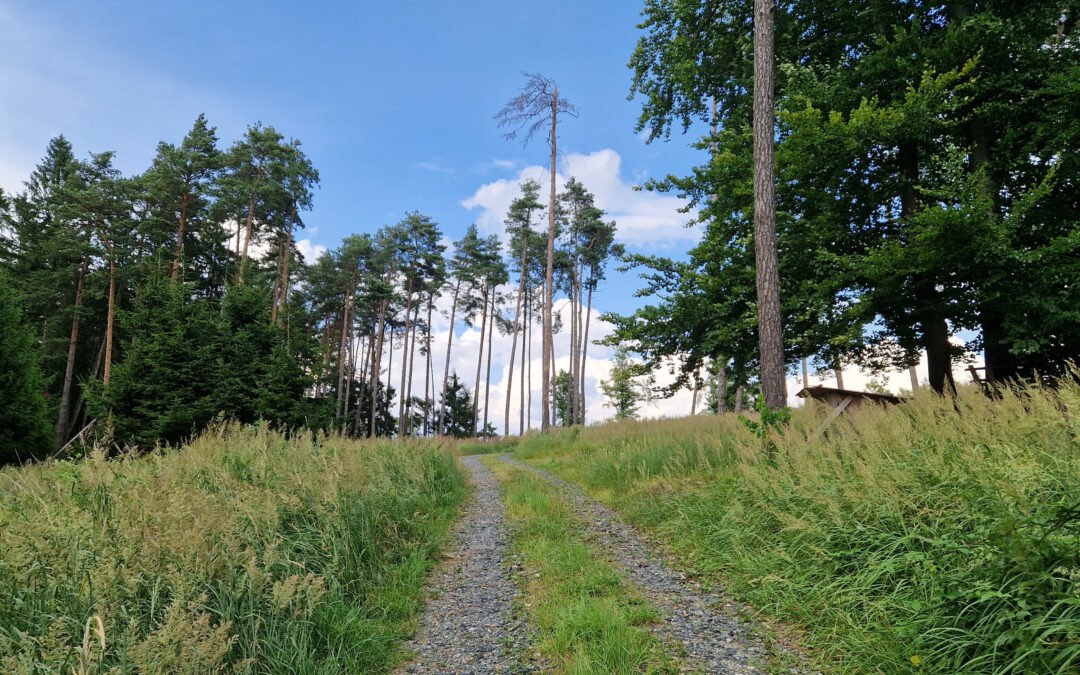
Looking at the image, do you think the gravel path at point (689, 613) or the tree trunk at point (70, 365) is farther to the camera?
the tree trunk at point (70, 365)

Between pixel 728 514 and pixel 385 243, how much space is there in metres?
35.4

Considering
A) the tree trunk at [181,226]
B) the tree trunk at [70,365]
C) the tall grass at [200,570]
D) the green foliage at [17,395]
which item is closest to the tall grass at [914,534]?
the tall grass at [200,570]

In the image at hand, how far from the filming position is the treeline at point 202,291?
1750 centimetres

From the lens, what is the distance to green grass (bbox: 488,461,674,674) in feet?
9.62

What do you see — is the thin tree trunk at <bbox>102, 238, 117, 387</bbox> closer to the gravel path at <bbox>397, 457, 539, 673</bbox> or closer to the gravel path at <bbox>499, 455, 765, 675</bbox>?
the gravel path at <bbox>397, 457, 539, 673</bbox>

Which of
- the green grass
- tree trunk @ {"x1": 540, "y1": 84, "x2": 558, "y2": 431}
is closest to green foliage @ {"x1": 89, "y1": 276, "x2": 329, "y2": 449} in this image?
tree trunk @ {"x1": 540, "y1": 84, "x2": 558, "y2": 431}

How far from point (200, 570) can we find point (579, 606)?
266 centimetres

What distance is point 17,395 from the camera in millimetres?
14828

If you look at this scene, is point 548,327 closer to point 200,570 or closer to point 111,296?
point 200,570

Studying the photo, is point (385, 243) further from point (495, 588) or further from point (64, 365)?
point (495, 588)

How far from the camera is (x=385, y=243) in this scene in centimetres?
3569

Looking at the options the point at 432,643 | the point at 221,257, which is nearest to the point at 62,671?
the point at 432,643

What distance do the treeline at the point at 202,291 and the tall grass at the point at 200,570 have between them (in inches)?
373

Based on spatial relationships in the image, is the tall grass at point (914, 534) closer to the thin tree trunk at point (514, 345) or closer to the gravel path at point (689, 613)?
the gravel path at point (689, 613)
